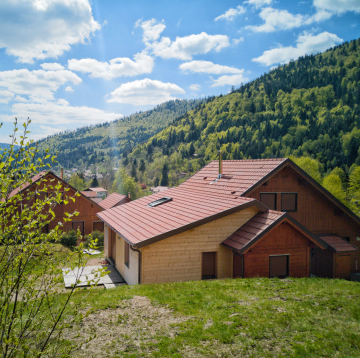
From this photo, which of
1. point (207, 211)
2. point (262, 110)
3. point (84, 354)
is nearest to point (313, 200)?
point (207, 211)

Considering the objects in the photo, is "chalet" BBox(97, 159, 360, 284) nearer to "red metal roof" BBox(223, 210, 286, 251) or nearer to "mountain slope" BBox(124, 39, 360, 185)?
"red metal roof" BBox(223, 210, 286, 251)

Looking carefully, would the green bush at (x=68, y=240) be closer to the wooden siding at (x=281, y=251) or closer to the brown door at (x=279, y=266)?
the wooden siding at (x=281, y=251)

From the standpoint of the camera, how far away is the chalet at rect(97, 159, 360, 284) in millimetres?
14109

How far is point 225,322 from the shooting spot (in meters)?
8.41

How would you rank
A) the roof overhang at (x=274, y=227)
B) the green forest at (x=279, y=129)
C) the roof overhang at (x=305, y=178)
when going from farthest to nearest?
the green forest at (x=279, y=129), the roof overhang at (x=305, y=178), the roof overhang at (x=274, y=227)

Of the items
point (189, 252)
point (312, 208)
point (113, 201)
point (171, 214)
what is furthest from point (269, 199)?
point (113, 201)

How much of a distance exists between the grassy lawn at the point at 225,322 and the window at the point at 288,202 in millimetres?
8229

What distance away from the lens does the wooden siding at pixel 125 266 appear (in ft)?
47.8

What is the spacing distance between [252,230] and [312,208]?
7.45 metres

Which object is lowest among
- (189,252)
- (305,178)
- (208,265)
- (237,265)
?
(208,265)

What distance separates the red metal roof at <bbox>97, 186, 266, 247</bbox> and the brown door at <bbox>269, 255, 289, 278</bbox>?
2453 mm

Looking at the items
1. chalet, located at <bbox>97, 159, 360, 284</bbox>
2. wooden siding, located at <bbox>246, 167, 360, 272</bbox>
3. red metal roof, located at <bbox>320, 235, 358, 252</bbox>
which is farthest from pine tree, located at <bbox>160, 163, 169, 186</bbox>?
red metal roof, located at <bbox>320, 235, 358, 252</bbox>

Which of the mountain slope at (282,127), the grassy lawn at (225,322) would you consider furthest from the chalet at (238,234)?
the mountain slope at (282,127)

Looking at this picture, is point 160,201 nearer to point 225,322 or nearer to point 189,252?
point 189,252
